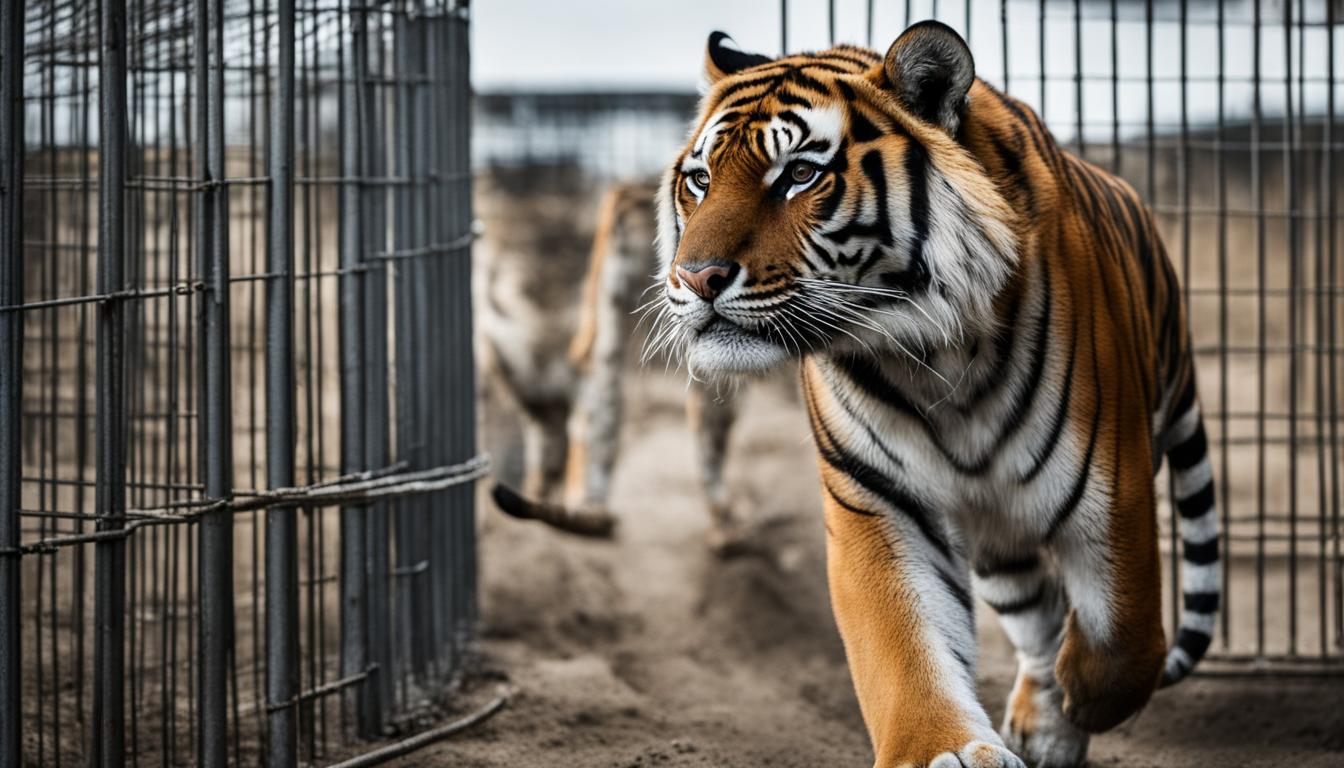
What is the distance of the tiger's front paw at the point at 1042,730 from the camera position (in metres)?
3.24

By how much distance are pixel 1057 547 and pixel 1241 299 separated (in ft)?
23.0

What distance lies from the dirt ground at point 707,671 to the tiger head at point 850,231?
0.69 meters

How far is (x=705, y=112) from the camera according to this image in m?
2.74

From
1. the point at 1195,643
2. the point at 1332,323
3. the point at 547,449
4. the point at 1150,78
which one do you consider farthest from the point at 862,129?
the point at 547,449

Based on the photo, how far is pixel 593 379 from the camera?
23.5 feet

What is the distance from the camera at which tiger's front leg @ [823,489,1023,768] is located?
2391 mm

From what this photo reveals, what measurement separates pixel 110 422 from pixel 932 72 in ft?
5.16

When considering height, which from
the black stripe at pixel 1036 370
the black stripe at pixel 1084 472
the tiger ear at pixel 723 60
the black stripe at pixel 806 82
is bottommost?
the black stripe at pixel 1084 472

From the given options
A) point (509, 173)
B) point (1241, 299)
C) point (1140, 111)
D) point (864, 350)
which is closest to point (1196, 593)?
point (864, 350)

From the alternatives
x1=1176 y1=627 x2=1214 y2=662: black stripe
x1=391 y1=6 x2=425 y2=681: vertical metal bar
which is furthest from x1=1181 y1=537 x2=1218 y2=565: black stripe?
x1=391 y1=6 x2=425 y2=681: vertical metal bar

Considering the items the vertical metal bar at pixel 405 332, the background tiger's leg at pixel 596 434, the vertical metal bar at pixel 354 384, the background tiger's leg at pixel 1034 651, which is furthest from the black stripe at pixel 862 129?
the background tiger's leg at pixel 596 434

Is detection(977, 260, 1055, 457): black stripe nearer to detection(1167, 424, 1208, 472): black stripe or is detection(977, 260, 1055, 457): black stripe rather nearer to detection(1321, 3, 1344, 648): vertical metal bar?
detection(1167, 424, 1208, 472): black stripe

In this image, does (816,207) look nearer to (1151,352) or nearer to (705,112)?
(705,112)

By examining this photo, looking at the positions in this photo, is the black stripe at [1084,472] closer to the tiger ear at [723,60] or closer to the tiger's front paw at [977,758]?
the tiger's front paw at [977,758]
